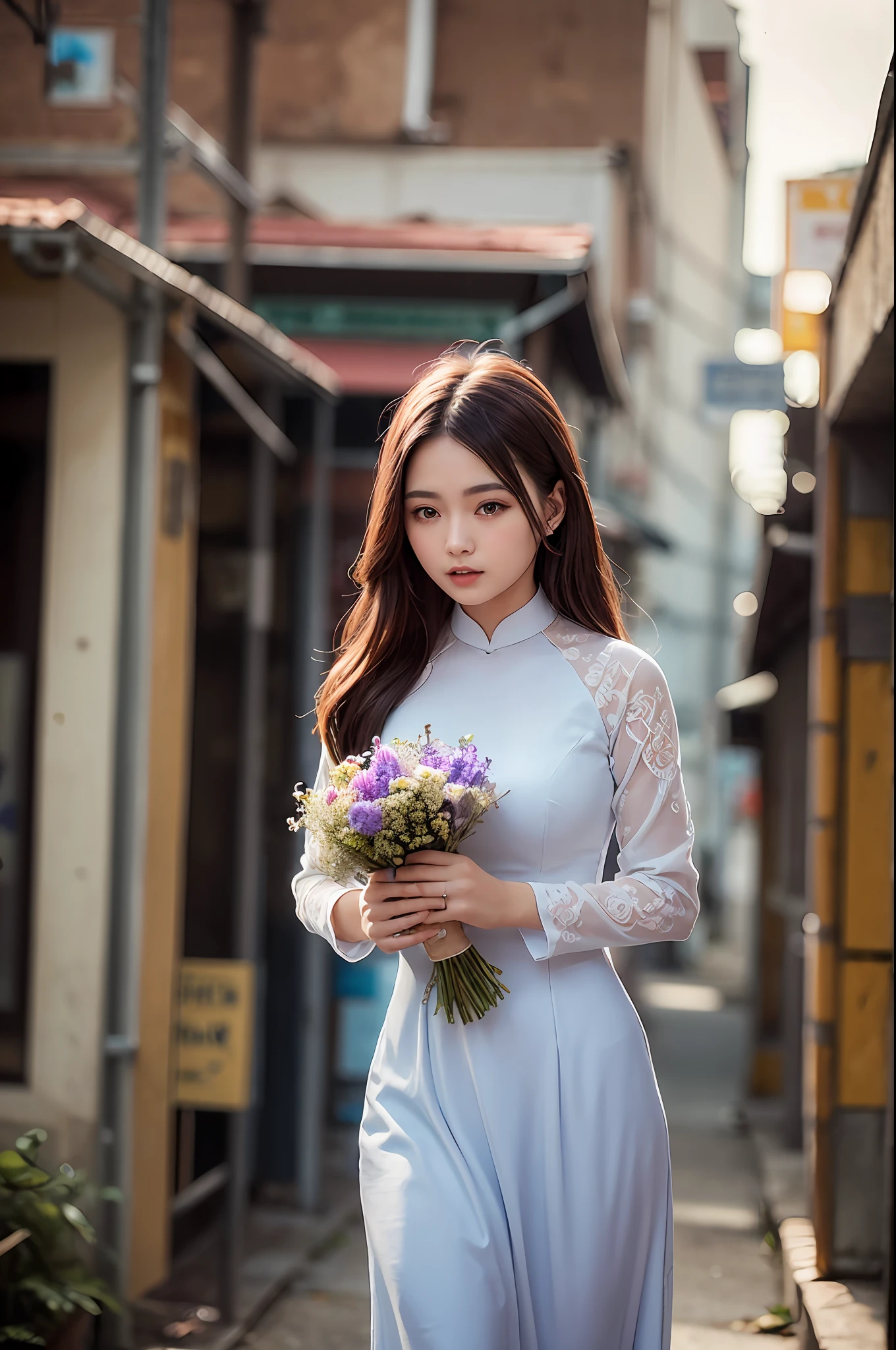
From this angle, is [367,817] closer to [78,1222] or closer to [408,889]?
[408,889]

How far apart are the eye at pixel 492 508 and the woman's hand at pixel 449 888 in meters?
0.54

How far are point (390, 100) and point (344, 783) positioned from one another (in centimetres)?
1179

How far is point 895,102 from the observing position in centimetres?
307

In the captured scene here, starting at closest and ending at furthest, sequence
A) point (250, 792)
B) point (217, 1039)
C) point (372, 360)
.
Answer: point (217, 1039)
point (250, 792)
point (372, 360)

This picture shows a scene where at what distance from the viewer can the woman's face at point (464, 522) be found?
2.38 meters

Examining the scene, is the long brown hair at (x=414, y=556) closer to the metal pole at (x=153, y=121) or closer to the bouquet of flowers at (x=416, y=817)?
the bouquet of flowers at (x=416, y=817)

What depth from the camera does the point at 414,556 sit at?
8.55ft

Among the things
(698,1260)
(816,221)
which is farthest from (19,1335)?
(816,221)

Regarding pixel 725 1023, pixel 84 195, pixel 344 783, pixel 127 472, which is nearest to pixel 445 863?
pixel 344 783

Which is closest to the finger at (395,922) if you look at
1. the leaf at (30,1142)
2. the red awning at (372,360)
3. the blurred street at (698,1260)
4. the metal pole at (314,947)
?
the leaf at (30,1142)

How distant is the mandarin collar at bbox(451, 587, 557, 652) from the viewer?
2541mm

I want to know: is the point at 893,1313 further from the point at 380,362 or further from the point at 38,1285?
the point at 380,362

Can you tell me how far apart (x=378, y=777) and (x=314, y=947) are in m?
4.57

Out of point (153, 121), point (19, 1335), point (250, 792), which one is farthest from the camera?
point (250, 792)
